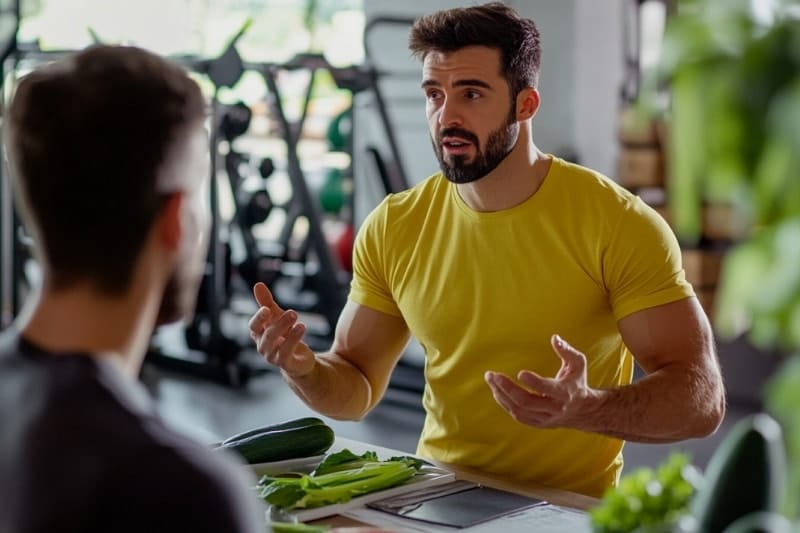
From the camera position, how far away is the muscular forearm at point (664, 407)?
1.84 metres

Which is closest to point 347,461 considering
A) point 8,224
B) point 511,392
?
point 511,392

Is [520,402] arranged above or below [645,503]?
below

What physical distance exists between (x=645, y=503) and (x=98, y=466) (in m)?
0.51

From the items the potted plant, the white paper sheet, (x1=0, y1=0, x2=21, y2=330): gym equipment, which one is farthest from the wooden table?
(x1=0, y1=0, x2=21, y2=330): gym equipment

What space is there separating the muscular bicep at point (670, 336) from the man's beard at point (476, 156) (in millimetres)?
395

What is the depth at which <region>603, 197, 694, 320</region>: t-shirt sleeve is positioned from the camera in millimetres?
2004

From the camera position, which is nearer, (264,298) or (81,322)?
(81,322)

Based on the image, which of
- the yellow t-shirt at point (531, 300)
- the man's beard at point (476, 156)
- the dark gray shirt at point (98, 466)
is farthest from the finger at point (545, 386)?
the dark gray shirt at point (98, 466)

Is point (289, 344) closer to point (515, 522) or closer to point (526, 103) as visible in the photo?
point (515, 522)

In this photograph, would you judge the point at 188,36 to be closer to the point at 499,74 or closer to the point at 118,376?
the point at 499,74

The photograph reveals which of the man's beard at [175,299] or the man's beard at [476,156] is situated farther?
the man's beard at [476,156]

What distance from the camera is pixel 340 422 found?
5.32 metres

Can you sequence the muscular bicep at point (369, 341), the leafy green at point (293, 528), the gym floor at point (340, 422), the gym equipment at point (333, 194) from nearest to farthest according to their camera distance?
the leafy green at point (293, 528), the muscular bicep at point (369, 341), the gym floor at point (340, 422), the gym equipment at point (333, 194)

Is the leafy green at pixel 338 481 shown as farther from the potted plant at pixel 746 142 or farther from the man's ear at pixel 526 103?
the potted plant at pixel 746 142
